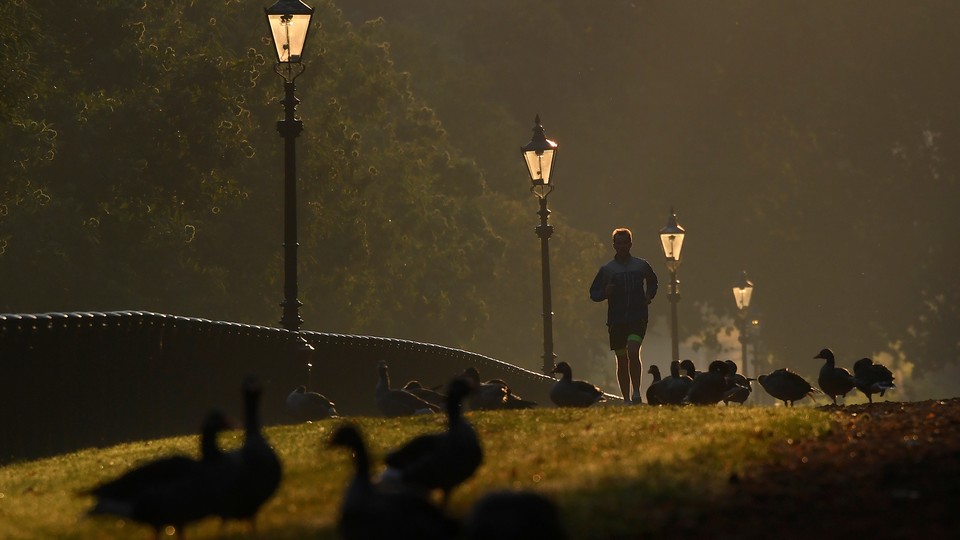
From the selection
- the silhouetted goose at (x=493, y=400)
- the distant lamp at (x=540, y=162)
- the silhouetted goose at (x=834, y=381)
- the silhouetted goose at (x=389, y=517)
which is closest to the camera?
the silhouetted goose at (x=389, y=517)

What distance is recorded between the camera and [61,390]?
21578 millimetres

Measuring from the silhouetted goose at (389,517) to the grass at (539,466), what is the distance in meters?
1.72

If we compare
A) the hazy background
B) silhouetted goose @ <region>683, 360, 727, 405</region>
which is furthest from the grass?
the hazy background

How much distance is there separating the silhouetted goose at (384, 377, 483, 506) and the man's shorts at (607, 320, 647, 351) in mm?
15184

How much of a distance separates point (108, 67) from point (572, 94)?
4006cm

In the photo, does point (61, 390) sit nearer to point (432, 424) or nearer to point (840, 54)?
point (432, 424)

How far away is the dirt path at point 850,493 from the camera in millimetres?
11484

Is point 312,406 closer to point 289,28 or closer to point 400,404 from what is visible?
point 400,404

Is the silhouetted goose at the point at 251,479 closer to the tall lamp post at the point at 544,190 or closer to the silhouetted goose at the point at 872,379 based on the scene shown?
the silhouetted goose at the point at 872,379

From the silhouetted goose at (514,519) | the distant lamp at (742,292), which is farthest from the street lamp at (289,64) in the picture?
the distant lamp at (742,292)

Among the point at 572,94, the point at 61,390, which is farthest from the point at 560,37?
the point at 61,390

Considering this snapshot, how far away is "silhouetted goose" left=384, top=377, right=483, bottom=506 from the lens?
12.1 metres

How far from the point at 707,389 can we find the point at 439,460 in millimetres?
15579

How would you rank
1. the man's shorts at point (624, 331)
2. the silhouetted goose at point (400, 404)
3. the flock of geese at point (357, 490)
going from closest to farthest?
1. the flock of geese at point (357, 490)
2. the silhouetted goose at point (400, 404)
3. the man's shorts at point (624, 331)
